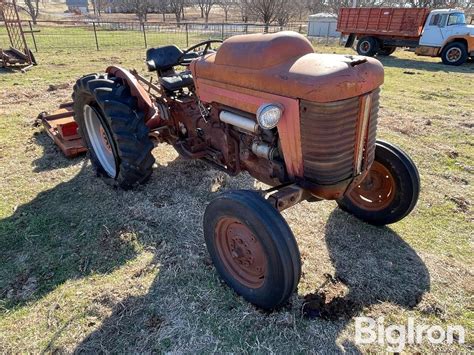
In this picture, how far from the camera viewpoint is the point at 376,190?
3154mm

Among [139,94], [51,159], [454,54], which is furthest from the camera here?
[454,54]

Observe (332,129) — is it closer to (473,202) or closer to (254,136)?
(254,136)

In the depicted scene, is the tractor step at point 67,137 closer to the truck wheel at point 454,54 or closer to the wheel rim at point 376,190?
the wheel rim at point 376,190

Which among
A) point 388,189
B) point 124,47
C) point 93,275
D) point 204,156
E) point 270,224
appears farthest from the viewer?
point 124,47

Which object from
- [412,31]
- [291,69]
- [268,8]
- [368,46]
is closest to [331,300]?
[291,69]

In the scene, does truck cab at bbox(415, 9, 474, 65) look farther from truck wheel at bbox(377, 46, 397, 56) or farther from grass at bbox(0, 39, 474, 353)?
grass at bbox(0, 39, 474, 353)

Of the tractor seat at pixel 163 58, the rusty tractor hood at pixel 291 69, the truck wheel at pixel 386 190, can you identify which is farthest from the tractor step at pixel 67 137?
the truck wheel at pixel 386 190

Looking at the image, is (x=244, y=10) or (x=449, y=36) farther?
(x=244, y=10)

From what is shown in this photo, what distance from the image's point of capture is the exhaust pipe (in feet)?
8.32

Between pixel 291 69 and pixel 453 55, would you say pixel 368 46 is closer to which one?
pixel 453 55

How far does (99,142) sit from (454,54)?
13.9 m

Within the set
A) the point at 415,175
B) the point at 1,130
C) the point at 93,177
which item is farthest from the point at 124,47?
the point at 415,175

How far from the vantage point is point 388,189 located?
3.08 metres

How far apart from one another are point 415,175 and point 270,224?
1.54 meters
